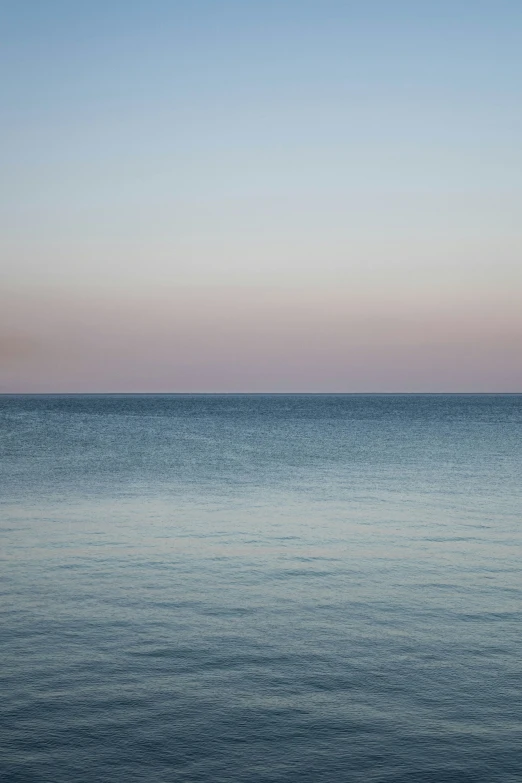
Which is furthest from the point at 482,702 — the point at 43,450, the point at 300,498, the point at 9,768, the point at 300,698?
the point at 43,450

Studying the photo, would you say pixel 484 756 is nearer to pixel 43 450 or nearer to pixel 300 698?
pixel 300 698

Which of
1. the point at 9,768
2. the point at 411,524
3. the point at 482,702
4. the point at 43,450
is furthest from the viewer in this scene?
the point at 43,450

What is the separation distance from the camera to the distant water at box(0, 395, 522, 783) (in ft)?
43.3

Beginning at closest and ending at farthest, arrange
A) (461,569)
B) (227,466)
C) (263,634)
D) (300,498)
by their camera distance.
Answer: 1. (263,634)
2. (461,569)
3. (300,498)
4. (227,466)

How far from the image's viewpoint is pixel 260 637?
19.0 meters

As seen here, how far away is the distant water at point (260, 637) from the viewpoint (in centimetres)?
1319

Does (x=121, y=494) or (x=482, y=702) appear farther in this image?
(x=121, y=494)

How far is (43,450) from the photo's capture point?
7219 centimetres

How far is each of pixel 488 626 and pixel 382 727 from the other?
22.4ft

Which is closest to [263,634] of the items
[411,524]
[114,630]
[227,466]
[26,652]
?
[114,630]

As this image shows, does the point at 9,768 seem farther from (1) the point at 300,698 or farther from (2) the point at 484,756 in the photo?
(2) the point at 484,756

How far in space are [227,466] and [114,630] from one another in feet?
133

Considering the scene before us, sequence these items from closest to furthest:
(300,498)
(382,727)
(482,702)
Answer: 1. (382,727)
2. (482,702)
3. (300,498)

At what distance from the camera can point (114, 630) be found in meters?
19.4
